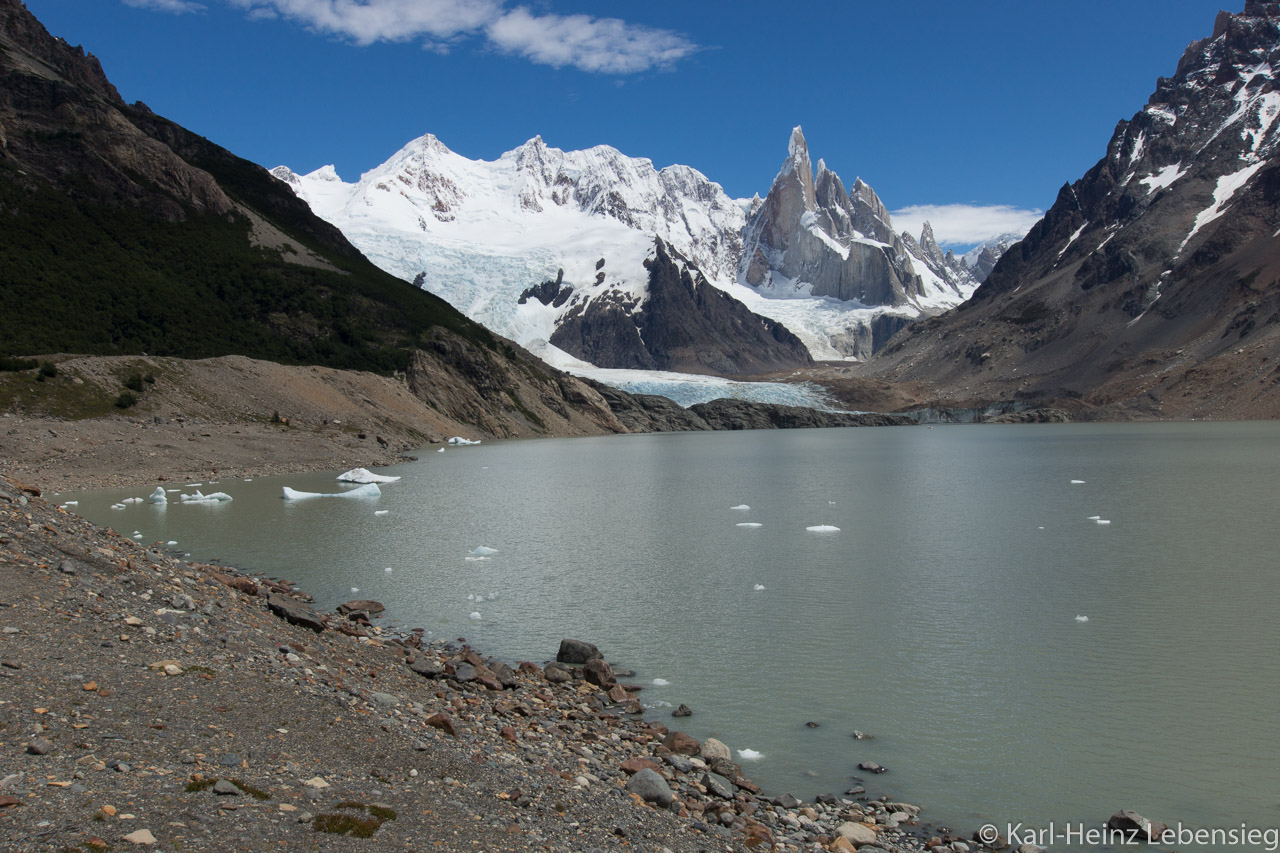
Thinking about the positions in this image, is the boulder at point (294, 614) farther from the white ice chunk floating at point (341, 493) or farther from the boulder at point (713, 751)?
the white ice chunk floating at point (341, 493)

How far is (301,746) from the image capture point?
29.6ft

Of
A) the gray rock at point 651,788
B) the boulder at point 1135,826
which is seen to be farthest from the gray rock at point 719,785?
the boulder at point 1135,826

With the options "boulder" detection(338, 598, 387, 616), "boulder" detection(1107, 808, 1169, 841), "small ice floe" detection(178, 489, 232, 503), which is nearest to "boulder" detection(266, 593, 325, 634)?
"boulder" detection(338, 598, 387, 616)

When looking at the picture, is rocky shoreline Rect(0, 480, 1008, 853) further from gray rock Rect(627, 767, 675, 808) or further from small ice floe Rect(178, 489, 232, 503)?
small ice floe Rect(178, 489, 232, 503)

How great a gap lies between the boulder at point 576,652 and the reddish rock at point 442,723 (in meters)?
4.13

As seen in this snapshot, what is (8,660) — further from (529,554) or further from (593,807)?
(529,554)

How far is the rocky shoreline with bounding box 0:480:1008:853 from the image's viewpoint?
23.7 feet

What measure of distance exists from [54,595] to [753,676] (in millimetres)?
10587

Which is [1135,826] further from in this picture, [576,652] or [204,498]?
[204,498]

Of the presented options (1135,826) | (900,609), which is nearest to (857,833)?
(1135,826)

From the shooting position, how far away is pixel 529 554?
26.1 metres

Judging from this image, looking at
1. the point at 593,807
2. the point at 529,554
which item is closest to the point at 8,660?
the point at 593,807

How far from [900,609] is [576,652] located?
796cm

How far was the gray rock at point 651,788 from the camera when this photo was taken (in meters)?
9.46
